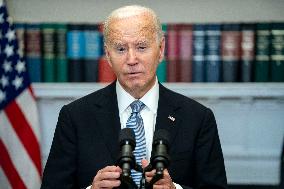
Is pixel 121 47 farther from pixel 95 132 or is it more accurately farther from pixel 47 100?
→ pixel 47 100

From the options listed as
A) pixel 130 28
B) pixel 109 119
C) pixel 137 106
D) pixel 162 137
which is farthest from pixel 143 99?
pixel 162 137

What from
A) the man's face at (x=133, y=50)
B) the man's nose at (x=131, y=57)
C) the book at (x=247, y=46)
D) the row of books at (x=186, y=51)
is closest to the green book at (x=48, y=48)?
the row of books at (x=186, y=51)

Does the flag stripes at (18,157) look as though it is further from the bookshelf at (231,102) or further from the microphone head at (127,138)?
the microphone head at (127,138)

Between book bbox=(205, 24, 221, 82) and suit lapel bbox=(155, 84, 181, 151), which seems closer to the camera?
suit lapel bbox=(155, 84, 181, 151)

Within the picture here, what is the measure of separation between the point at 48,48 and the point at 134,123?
1516 mm

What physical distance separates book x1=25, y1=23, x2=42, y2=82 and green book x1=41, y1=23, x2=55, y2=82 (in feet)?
0.10

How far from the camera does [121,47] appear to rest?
186 centimetres

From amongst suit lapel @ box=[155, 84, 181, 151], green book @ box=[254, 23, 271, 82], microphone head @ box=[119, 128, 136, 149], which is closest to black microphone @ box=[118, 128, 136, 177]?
microphone head @ box=[119, 128, 136, 149]

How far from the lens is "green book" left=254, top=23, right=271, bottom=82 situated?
322cm

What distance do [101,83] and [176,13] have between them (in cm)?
73

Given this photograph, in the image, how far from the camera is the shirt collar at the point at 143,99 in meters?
2.00

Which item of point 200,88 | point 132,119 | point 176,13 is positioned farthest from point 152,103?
point 176,13

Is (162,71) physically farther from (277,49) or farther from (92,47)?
(277,49)

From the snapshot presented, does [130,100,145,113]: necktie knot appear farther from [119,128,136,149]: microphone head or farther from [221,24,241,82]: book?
[221,24,241,82]: book
